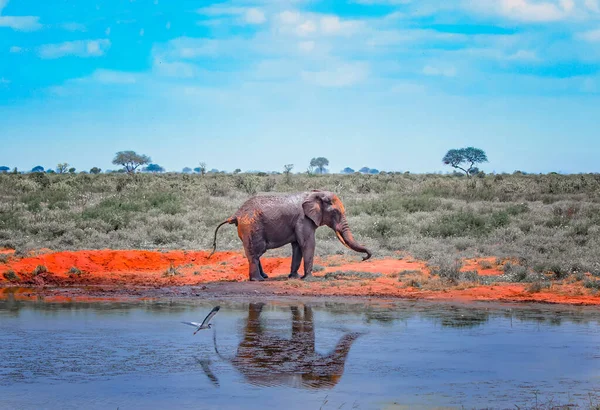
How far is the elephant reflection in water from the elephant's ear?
17.8 feet

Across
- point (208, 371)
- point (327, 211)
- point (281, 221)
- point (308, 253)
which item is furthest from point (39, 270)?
point (208, 371)

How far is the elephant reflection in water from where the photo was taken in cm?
927

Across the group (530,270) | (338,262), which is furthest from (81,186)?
(530,270)

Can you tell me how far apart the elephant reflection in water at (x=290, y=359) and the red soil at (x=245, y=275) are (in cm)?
471

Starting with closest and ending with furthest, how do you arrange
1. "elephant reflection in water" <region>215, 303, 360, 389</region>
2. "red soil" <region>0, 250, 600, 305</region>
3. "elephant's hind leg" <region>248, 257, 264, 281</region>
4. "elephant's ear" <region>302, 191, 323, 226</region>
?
"elephant reflection in water" <region>215, 303, 360, 389</region>
"red soil" <region>0, 250, 600, 305</region>
"elephant's ear" <region>302, 191, 323, 226</region>
"elephant's hind leg" <region>248, 257, 264, 281</region>

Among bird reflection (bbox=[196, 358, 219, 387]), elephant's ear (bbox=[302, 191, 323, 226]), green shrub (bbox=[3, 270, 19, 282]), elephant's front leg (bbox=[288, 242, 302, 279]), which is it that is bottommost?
bird reflection (bbox=[196, 358, 219, 387])

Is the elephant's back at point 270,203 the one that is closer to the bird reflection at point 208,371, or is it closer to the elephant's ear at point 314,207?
the elephant's ear at point 314,207

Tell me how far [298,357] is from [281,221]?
25.5 ft

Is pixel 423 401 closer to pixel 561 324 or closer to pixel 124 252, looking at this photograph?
pixel 561 324

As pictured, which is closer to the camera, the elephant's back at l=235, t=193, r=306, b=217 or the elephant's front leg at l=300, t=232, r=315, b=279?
the elephant's back at l=235, t=193, r=306, b=217

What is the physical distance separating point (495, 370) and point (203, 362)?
12.2 ft

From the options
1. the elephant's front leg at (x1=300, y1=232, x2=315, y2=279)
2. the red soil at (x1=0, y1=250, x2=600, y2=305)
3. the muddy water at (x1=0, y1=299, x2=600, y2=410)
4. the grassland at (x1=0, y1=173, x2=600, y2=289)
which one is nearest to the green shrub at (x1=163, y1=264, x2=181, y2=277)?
the red soil at (x1=0, y1=250, x2=600, y2=305)

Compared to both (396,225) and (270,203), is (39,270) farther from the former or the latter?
(396,225)

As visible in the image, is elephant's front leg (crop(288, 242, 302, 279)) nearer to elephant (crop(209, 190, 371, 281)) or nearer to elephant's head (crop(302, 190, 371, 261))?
elephant (crop(209, 190, 371, 281))
